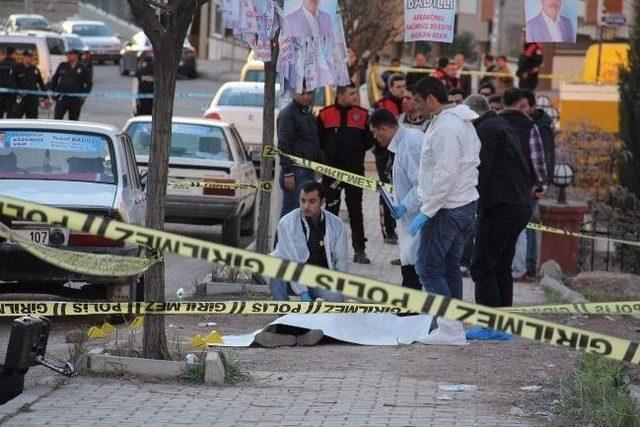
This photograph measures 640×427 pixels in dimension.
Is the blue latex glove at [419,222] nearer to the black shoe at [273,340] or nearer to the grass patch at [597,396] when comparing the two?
the black shoe at [273,340]

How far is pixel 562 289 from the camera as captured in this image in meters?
14.0

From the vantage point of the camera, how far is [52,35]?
4609 cm

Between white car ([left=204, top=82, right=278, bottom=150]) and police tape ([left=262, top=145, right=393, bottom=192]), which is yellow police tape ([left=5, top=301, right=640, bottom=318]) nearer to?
police tape ([left=262, top=145, right=393, bottom=192])

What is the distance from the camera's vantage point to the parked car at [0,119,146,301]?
11086 millimetres

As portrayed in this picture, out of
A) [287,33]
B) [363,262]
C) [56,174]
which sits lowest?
[363,262]

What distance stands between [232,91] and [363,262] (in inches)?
371

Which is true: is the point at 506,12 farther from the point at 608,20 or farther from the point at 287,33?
the point at 287,33

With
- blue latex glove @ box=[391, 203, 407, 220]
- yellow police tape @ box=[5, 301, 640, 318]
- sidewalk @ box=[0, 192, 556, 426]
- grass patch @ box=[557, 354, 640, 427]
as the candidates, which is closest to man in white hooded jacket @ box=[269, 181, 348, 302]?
blue latex glove @ box=[391, 203, 407, 220]

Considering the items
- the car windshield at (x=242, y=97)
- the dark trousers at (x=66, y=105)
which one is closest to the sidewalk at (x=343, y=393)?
the car windshield at (x=242, y=97)

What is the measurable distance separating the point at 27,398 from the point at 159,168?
177cm

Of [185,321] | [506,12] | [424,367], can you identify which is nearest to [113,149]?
[185,321]

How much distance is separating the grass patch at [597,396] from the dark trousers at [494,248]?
239 centimetres

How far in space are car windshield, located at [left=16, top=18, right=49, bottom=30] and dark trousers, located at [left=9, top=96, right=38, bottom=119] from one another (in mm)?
26895

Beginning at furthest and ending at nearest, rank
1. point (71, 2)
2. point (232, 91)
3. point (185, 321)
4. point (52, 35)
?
point (71, 2)
point (52, 35)
point (232, 91)
point (185, 321)
